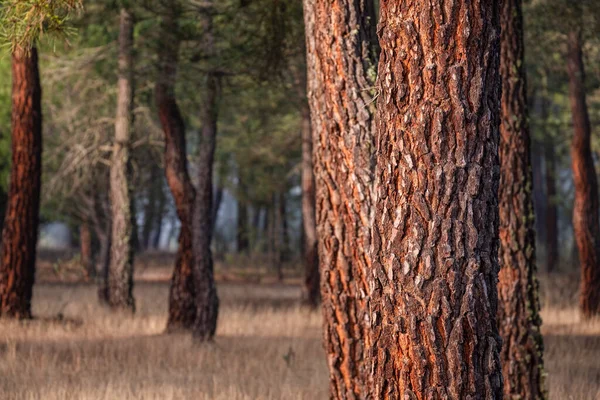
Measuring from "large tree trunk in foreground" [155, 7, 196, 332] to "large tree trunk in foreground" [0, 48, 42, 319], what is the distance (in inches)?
71.8

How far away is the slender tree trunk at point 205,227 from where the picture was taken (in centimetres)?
1305

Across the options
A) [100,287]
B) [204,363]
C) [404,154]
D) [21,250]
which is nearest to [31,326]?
[21,250]

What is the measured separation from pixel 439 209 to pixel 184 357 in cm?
742

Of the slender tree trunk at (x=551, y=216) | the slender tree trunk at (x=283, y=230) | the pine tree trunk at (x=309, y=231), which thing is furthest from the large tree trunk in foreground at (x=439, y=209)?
the slender tree trunk at (x=283, y=230)

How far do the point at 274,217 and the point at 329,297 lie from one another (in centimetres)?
3007

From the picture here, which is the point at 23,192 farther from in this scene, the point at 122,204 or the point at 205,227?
the point at 122,204

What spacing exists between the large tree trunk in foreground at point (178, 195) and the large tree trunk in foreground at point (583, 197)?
7.16m

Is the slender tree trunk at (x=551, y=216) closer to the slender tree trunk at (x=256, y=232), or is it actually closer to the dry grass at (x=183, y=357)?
the slender tree trunk at (x=256, y=232)

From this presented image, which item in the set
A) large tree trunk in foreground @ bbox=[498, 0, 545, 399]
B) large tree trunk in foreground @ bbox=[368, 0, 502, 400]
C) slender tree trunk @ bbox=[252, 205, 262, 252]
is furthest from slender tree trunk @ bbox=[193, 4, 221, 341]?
slender tree trunk @ bbox=[252, 205, 262, 252]

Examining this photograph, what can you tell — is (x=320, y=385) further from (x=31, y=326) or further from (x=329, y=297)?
(x=31, y=326)

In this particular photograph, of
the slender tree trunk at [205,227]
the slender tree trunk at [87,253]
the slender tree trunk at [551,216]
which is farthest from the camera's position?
the slender tree trunk at [87,253]

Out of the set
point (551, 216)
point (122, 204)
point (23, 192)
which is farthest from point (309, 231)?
point (551, 216)

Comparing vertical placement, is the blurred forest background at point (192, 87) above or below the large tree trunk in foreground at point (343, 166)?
above

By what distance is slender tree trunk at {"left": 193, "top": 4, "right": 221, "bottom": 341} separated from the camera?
1305 centimetres
